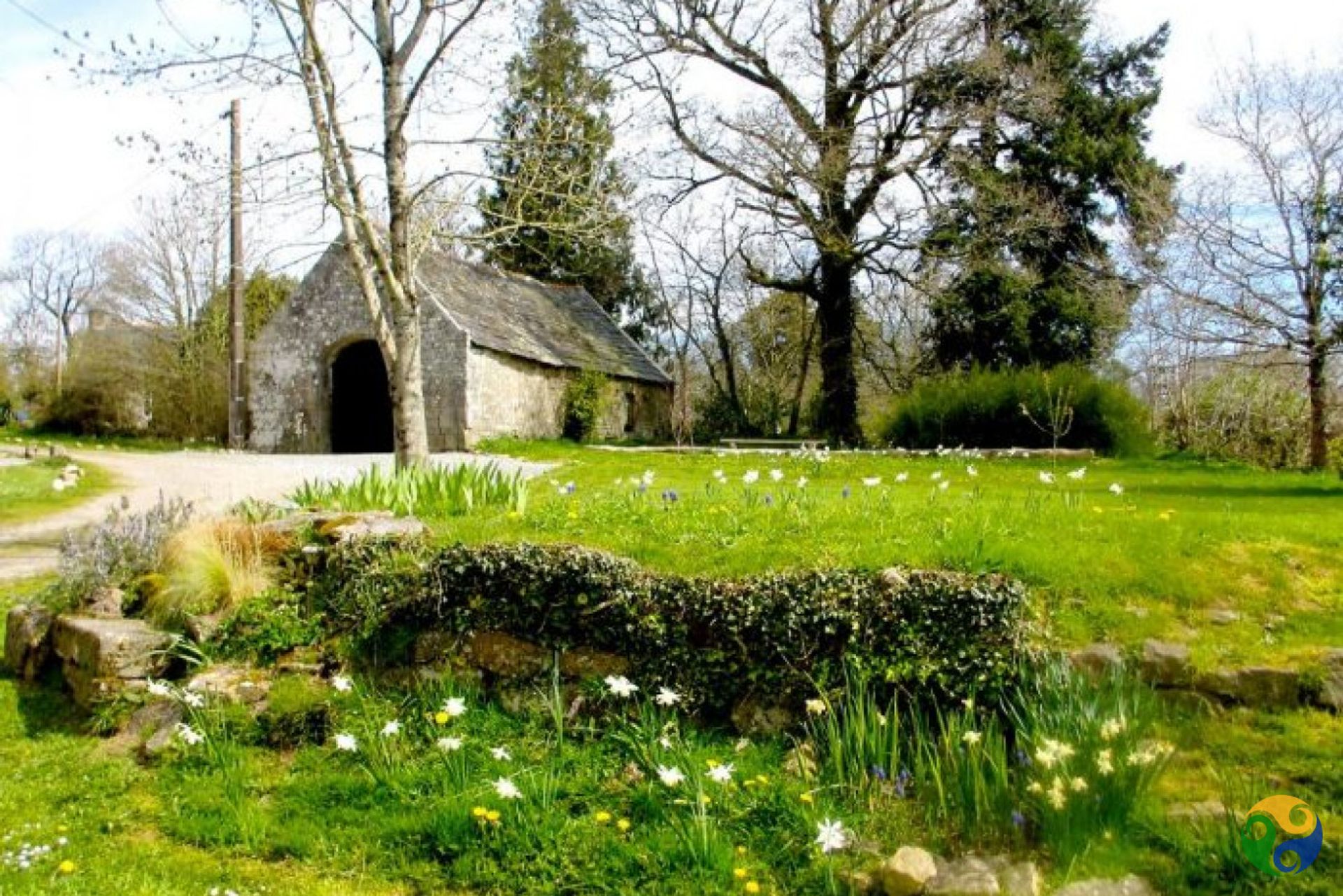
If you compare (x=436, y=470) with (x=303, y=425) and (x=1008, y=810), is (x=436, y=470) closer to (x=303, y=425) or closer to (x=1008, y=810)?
(x=1008, y=810)

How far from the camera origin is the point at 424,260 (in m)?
22.2

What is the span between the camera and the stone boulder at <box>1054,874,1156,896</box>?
3.28 metres

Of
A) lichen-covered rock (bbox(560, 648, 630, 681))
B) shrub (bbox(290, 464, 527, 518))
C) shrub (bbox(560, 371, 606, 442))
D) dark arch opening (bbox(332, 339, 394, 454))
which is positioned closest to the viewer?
lichen-covered rock (bbox(560, 648, 630, 681))

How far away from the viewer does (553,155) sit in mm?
11375

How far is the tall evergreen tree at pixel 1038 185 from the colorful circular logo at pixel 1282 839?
785 inches

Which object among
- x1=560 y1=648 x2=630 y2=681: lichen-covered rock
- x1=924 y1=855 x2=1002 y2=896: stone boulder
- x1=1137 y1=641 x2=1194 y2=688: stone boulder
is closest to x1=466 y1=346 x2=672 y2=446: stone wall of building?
x1=560 y1=648 x2=630 y2=681: lichen-covered rock

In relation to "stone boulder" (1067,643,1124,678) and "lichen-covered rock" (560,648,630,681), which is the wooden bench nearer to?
"lichen-covered rock" (560,648,630,681)

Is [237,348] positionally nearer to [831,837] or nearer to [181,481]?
[181,481]

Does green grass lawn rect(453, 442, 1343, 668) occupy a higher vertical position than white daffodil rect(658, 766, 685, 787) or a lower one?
higher

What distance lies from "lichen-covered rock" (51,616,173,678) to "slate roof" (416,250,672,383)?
48.9ft

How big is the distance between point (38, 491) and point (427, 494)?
7.99 meters

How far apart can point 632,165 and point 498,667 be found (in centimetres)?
1951

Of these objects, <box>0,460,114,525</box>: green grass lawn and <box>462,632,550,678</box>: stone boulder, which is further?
<box>0,460,114,525</box>: green grass lawn

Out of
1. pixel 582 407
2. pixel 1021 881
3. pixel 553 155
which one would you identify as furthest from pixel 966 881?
pixel 582 407
